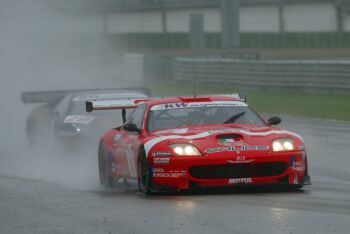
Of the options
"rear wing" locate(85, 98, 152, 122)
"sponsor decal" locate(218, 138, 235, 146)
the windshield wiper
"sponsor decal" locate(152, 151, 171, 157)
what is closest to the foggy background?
"rear wing" locate(85, 98, 152, 122)

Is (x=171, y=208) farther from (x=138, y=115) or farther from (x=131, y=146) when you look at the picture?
(x=138, y=115)

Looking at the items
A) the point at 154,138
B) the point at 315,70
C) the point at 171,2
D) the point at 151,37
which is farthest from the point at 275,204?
the point at 171,2

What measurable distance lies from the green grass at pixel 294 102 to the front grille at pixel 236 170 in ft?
43.3

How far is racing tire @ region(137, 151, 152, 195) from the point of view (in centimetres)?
1133

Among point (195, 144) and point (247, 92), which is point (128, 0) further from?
point (195, 144)

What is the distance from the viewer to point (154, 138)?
1156 centimetres

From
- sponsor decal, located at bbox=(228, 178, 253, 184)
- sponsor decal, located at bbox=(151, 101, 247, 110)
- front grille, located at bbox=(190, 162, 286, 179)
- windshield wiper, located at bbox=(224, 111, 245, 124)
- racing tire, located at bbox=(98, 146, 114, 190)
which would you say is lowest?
racing tire, located at bbox=(98, 146, 114, 190)

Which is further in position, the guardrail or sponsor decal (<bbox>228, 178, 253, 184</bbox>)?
the guardrail

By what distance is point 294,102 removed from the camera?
29.8 meters

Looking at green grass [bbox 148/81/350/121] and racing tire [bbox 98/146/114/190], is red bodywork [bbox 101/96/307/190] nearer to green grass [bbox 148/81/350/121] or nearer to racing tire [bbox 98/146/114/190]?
racing tire [bbox 98/146/114/190]

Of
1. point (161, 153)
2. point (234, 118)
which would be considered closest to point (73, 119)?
point (234, 118)

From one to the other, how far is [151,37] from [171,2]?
16.9ft

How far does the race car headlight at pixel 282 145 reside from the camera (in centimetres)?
1131

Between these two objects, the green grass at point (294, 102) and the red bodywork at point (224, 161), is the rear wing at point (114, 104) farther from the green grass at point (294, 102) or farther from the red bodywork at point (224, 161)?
the green grass at point (294, 102)
